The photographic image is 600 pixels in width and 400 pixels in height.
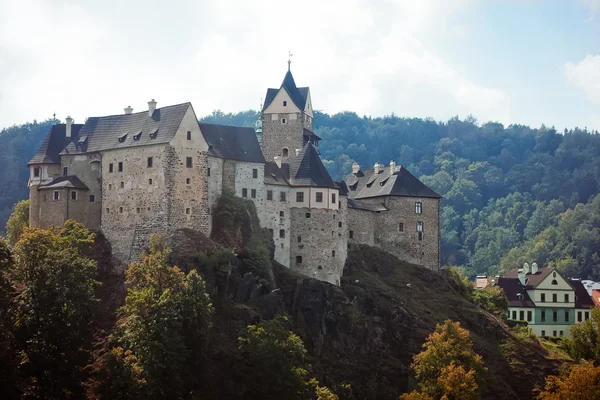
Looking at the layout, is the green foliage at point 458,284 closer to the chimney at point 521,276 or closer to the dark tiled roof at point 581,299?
the chimney at point 521,276

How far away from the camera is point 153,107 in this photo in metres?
91.9

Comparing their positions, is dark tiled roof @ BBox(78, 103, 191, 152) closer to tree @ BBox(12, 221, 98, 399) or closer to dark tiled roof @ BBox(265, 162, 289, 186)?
dark tiled roof @ BBox(265, 162, 289, 186)

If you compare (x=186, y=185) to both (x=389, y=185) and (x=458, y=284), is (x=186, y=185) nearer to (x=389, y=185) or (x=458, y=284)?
(x=389, y=185)

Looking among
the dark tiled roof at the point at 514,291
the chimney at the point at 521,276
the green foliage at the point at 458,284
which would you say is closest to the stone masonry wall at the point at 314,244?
the green foliage at the point at 458,284

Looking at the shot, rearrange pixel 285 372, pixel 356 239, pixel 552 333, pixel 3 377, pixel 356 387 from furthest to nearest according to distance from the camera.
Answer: pixel 552 333
pixel 356 239
pixel 356 387
pixel 285 372
pixel 3 377

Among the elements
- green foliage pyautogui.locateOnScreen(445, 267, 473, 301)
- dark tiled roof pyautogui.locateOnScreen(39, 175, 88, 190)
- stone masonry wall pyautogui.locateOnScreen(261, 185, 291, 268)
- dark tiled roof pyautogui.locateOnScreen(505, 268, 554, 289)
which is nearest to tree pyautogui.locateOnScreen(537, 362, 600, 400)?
green foliage pyautogui.locateOnScreen(445, 267, 473, 301)

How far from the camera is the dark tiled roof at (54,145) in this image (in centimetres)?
9464

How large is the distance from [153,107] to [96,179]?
7.61 meters

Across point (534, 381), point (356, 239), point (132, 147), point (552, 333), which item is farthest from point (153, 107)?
point (552, 333)

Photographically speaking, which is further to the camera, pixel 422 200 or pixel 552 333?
pixel 552 333

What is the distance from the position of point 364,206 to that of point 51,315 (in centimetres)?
4100

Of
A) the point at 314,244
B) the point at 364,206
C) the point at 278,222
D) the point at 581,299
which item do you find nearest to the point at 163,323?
the point at 278,222

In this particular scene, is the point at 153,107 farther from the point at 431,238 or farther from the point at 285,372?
the point at 431,238

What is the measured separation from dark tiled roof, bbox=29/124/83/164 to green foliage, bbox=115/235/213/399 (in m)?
17.8
